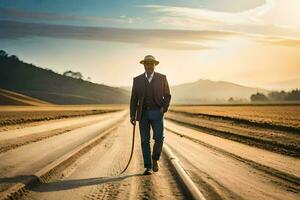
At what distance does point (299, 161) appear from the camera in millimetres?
13273

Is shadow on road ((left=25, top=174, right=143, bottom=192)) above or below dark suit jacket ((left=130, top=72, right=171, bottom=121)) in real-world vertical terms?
below

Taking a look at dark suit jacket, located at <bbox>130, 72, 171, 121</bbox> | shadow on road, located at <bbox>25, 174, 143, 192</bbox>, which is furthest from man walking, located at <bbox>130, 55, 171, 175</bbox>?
shadow on road, located at <bbox>25, 174, 143, 192</bbox>

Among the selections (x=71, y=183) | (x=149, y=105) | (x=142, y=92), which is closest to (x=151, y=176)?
(x=149, y=105)

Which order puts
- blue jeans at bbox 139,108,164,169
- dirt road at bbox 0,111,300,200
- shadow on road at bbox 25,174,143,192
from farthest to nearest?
blue jeans at bbox 139,108,164,169, shadow on road at bbox 25,174,143,192, dirt road at bbox 0,111,300,200

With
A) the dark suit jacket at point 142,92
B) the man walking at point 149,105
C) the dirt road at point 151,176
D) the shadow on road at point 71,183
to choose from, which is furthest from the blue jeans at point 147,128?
the shadow on road at point 71,183

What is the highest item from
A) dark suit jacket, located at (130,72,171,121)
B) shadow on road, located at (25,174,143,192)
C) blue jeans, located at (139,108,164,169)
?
dark suit jacket, located at (130,72,171,121)

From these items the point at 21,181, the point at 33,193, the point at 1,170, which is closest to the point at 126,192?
the point at 33,193

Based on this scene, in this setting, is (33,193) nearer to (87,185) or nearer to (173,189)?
(87,185)

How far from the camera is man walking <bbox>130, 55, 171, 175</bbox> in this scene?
9.85 meters

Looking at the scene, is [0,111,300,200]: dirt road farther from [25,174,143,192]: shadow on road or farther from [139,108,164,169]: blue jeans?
[139,108,164,169]: blue jeans

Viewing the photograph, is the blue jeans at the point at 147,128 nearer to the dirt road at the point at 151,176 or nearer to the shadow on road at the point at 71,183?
the dirt road at the point at 151,176

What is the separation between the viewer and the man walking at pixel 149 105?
9852 mm

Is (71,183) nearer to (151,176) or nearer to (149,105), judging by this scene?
(151,176)

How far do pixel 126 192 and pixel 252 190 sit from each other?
2.16 metres
